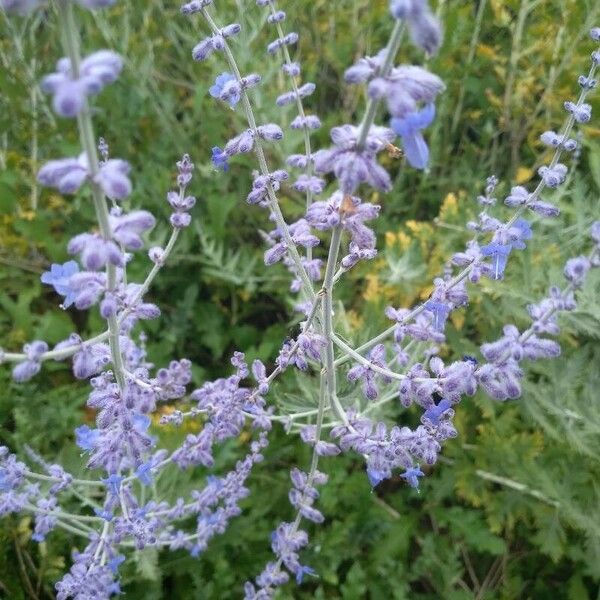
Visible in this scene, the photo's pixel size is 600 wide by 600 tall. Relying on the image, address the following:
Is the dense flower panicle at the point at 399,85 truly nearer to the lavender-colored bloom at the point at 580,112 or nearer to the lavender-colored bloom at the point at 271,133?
the lavender-colored bloom at the point at 271,133

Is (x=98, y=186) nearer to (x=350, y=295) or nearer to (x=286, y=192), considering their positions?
(x=350, y=295)

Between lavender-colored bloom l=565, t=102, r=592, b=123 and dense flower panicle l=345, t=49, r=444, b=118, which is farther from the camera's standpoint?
lavender-colored bloom l=565, t=102, r=592, b=123

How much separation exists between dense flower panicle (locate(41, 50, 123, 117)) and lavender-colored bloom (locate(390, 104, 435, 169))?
50 centimetres

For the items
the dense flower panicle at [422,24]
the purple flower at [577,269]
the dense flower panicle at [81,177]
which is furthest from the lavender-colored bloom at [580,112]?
the dense flower panicle at [81,177]

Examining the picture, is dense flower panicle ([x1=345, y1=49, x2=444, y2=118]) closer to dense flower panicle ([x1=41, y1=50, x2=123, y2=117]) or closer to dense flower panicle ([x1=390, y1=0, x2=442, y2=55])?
dense flower panicle ([x1=390, y1=0, x2=442, y2=55])

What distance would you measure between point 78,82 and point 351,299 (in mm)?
2880

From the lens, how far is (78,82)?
104 centimetres

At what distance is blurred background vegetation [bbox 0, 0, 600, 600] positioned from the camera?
2873mm

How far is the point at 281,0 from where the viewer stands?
4.48 meters

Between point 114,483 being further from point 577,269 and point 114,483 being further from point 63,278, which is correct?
point 577,269

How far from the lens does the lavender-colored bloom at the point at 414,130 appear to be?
126 centimetres

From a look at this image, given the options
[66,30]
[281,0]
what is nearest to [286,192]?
[281,0]

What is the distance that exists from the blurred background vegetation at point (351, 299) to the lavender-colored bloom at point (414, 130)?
1.40m

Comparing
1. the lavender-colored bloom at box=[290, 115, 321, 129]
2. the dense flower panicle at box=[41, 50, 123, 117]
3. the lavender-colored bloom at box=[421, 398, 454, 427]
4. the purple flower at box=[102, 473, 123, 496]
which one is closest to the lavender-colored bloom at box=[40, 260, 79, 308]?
the purple flower at box=[102, 473, 123, 496]
